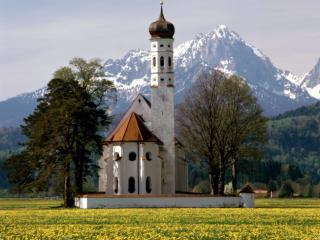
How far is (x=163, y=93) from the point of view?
102 metres

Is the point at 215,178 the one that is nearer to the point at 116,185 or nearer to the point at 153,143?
the point at 153,143

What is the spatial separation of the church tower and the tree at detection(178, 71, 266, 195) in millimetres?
1842

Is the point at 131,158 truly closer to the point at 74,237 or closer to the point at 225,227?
the point at 225,227

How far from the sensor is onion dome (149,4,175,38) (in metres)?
102

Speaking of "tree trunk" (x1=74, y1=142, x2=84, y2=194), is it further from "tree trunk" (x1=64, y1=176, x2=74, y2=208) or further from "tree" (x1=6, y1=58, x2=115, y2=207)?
"tree trunk" (x1=64, y1=176, x2=74, y2=208)

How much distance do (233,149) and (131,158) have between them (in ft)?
36.4

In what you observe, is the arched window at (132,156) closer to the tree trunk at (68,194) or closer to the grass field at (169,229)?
the tree trunk at (68,194)

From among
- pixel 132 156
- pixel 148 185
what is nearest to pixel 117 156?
pixel 132 156

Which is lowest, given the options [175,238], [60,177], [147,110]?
[175,238]

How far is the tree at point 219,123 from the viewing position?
320ft

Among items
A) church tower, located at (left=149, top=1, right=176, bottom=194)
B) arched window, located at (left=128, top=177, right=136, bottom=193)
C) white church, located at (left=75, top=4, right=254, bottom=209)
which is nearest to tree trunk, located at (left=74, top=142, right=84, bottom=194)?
white church, located at (left=75, top=4, right=254, bottom=209)

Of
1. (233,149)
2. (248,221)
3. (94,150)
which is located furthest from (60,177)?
(248,221)

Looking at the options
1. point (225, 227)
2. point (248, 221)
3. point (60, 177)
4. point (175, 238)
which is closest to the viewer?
point (175, 238)

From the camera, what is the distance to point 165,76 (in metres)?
102
